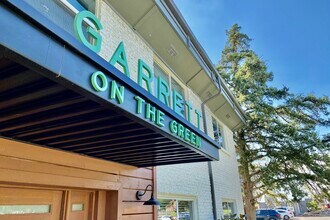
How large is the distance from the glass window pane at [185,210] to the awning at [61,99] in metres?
3.39

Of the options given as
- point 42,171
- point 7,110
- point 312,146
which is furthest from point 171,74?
point 312,146

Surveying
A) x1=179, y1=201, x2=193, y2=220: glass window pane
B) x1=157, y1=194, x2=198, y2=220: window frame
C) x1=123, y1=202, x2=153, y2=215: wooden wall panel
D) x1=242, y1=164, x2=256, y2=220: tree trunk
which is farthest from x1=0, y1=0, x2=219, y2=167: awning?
x1=242, y1=164, x2=256, y2=220: tree trunk

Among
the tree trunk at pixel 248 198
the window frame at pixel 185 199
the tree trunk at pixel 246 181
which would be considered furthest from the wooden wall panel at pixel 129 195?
the tree trunk at pixel 248 198

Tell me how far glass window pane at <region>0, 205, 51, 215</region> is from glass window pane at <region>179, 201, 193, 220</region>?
3.66m

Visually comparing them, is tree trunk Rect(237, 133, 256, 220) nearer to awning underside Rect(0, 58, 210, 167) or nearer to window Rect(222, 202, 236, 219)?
window Rect(222, 202, 236, 219)

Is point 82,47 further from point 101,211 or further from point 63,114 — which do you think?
point 101,211

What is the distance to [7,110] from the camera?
191 cm

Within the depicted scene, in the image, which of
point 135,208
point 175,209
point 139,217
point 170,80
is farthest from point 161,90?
point 175,209

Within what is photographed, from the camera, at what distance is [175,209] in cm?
580

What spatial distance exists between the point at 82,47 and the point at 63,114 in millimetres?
593

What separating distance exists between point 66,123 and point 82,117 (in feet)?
0.67

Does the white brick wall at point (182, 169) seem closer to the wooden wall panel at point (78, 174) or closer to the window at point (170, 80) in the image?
the window at point (170, 80)

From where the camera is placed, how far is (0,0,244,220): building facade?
1.50 m

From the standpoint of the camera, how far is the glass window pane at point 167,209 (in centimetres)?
536
